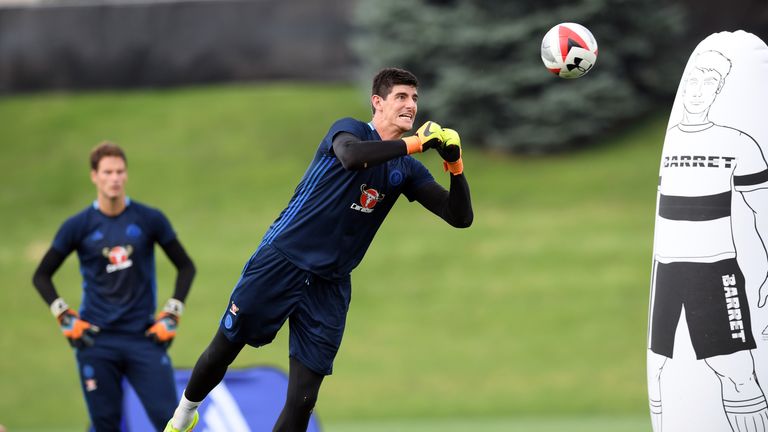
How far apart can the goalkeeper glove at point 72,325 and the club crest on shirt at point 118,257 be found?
1.37 ft

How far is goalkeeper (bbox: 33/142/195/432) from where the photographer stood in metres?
7.56

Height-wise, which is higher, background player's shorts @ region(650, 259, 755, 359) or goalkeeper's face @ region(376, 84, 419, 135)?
goalkeeper's face @ region(376, 84, 419, 135)

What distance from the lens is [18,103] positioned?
24.3 meters

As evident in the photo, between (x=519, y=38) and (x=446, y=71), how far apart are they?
1441mm

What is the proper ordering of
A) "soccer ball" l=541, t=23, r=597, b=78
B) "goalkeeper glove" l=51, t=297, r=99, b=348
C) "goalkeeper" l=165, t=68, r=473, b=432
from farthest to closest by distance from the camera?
"goalkeeper glove" l=51, t=297, r=99, b=348 < "soccer ball" l=541, t=23, r=597, b=78 < "goalkeeper" l=165, t=68, r=473, b=432

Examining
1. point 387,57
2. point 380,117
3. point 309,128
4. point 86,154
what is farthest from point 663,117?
point 380,117

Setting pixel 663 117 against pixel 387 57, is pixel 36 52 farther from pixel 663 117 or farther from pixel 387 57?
pixel 663 117

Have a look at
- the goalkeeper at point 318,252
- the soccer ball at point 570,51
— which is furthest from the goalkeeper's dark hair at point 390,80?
the soccer ball at point 570,51

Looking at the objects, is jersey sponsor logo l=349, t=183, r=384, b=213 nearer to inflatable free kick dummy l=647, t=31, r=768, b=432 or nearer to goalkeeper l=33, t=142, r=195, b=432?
inflatable free kick dummy l=647, t=31, r=768, b=432

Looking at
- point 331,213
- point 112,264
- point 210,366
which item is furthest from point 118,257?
point 331,213

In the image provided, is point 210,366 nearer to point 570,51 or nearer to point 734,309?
point 570,51

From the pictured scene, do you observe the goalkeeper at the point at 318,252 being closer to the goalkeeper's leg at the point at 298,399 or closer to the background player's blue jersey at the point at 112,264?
the goalkeeper's leg at the point at 298,399

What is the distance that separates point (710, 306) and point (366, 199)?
2107 millimetres

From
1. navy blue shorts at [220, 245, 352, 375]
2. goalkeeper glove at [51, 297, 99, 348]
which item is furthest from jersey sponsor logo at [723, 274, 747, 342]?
goalkeeper glove at [51, 297, 99, 348]
